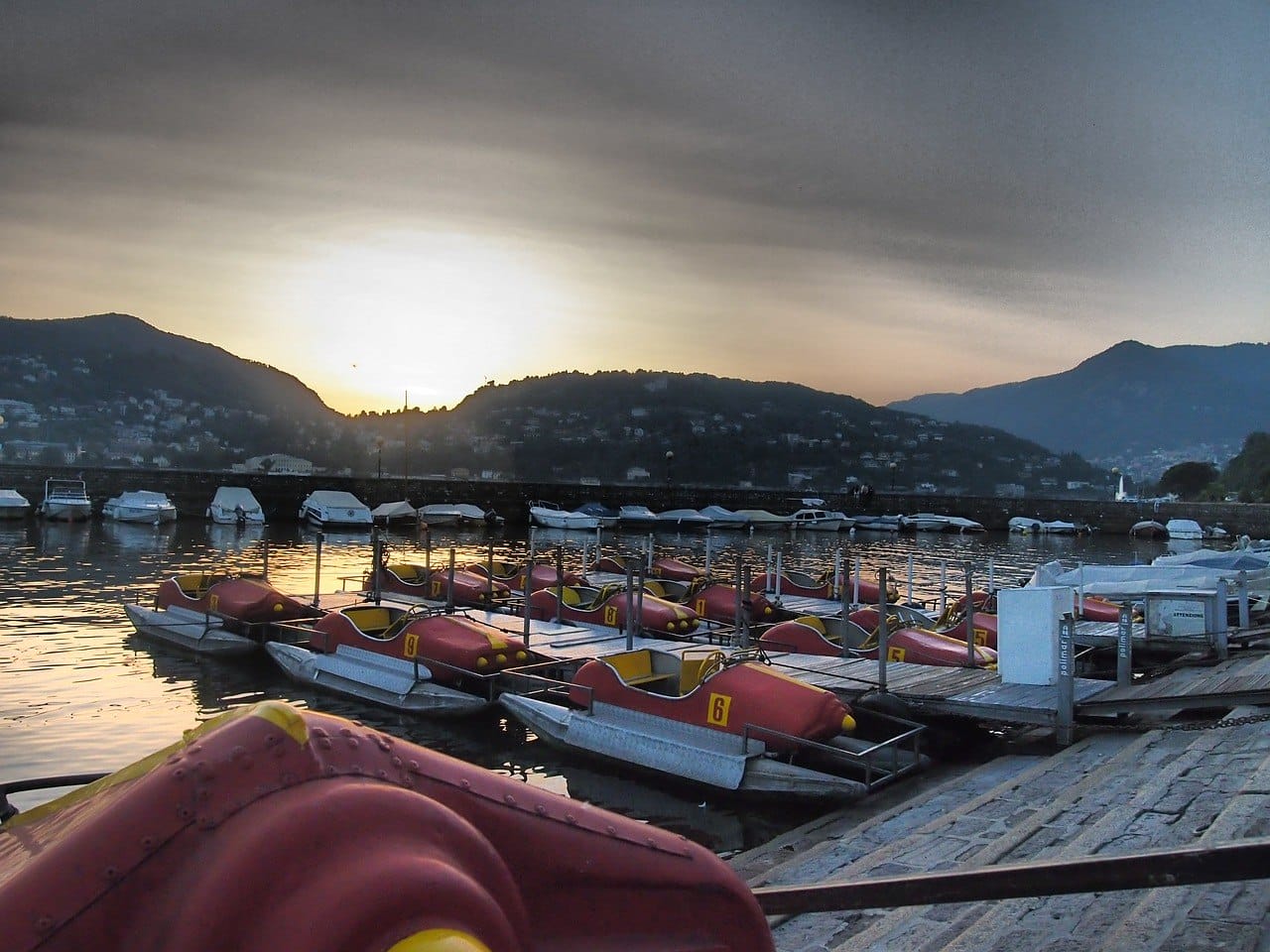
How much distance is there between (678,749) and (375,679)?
26.3 feet

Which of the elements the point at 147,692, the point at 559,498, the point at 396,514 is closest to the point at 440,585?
the point at 147,692

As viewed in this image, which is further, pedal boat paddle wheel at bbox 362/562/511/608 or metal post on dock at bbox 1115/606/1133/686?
pedal boat paddle wheel at bbox 362/562/511/608

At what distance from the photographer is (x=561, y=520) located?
87.1 m

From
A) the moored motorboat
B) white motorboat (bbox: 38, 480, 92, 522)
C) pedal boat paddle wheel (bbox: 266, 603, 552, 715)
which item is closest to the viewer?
pedal boat paddle wheel (bbox: 266, 603, 552, 715)

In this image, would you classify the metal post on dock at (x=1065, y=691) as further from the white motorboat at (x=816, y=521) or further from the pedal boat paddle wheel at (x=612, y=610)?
the white motorboat at (x=816, y=521)

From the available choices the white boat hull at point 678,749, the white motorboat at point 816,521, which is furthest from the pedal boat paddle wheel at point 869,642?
the white motorboat at point 816,521

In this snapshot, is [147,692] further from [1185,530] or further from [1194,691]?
[1185,530]

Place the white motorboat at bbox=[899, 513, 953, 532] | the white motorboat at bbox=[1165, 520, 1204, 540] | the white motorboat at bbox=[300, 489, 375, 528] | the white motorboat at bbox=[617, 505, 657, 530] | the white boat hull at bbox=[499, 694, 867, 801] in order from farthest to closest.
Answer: the white motorboat at bbox=[899, 513, 953, 532], the white motorboat at bbox=[617, 505, 657, 530], the white motorboat at bbox=[1165, 520, 1204, 540], the white motorboat at bbox=[300, 489, 375, 528], the white boat hull at bbox=[499, 694, 867, 801]

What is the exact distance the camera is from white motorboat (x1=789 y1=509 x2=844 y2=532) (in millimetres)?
100312

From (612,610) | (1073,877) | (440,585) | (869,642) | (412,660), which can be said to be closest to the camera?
(1073,877)

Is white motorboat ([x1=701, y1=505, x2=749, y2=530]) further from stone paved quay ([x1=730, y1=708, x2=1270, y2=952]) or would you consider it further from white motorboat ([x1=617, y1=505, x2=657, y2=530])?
stone paved quay ([x1=730, y1=708, x2=1270, y2=952])

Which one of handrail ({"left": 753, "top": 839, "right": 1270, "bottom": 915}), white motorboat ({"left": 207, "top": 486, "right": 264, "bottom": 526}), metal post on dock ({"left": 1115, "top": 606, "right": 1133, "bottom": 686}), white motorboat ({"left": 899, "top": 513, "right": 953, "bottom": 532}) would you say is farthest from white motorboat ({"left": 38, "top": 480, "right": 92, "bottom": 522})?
handrail ({"left": 753, "top": 839, "right": 1270, "bottom": 915})

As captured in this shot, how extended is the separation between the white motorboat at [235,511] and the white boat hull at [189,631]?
51533 millimetres

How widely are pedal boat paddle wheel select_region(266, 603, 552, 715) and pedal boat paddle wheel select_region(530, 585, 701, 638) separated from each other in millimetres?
3449
